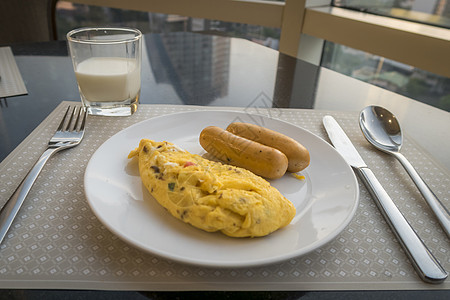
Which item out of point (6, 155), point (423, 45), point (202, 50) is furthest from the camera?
point (423, 45)

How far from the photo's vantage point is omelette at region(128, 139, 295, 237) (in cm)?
78

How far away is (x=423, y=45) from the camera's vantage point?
8.31 ft

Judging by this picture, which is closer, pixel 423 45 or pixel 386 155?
pixel 386 155

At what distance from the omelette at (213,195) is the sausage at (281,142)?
0.16 meters

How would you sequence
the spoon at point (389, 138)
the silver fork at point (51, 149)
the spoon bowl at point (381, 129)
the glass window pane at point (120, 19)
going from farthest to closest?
the glass window pane at point (120, 19), the spoon bowl at point (381, 129), the spoon at point (389, 138), the silver fork at point (51, 149)

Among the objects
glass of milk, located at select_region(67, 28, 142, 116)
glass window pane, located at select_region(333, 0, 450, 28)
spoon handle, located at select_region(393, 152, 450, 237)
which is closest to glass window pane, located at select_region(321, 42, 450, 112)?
glass window pane, located at select_region(333, 0, 450, 28)

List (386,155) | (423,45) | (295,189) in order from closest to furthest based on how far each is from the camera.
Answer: (295,189)
(386,155)
(423,45)

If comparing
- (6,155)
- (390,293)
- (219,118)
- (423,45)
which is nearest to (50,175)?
(6,155)

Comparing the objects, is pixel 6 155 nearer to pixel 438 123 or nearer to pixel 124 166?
pixel 124 166

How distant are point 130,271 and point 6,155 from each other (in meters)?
0.68

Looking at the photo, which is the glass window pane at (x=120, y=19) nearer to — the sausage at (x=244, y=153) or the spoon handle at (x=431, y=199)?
the sausage at (x=244, y=153)

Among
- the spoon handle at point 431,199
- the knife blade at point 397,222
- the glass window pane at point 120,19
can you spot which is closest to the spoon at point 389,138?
the spoon handle at point 431,199

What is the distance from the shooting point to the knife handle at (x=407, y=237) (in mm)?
746

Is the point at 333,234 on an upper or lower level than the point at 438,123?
upper
